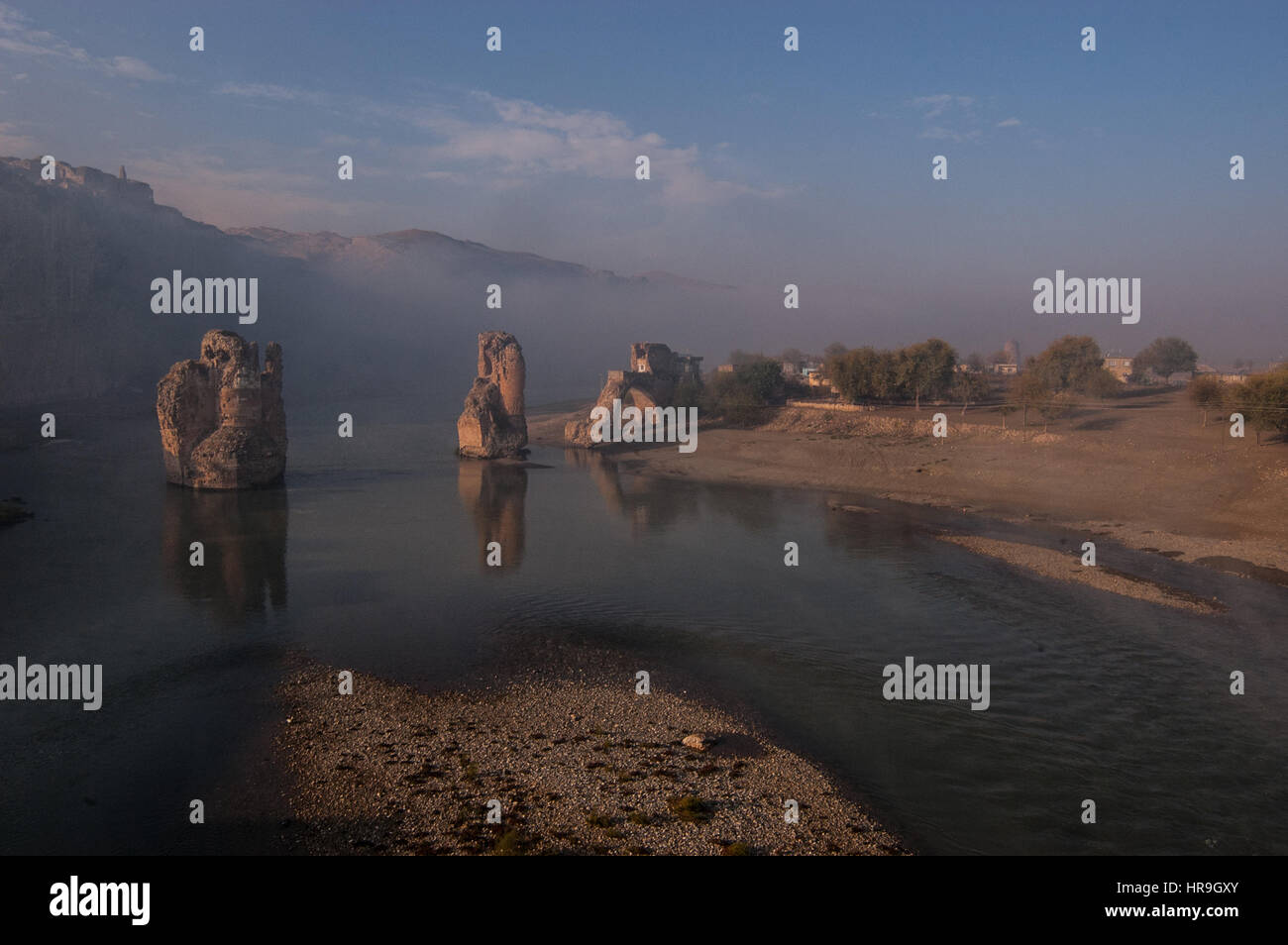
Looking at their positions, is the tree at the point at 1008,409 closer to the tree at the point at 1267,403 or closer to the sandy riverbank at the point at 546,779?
the tree at the point at 1267,403

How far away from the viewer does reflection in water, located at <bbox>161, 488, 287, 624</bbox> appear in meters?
29.8

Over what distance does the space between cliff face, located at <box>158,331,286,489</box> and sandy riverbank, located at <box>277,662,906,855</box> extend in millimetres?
35171

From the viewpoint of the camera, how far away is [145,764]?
17031mm

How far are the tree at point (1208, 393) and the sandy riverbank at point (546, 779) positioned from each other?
53.5 m

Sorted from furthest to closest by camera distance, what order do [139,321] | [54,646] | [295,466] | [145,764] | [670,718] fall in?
[139,321], [295,466], [54,646], [670,718], [145,764]

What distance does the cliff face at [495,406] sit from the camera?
2815 inches

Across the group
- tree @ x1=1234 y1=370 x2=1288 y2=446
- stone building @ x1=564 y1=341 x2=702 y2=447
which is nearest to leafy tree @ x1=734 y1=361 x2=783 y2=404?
stone building @ x1=564 y1=341 x2=702 y2=447

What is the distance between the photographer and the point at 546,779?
16.0m

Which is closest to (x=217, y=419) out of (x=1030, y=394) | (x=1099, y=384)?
(x=1030, y=394)

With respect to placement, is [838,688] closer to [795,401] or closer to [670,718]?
[670,718]
